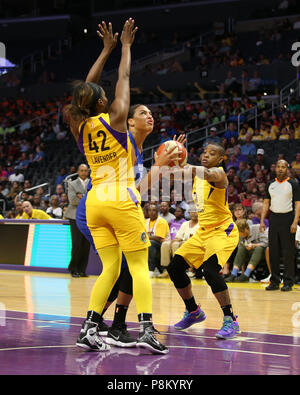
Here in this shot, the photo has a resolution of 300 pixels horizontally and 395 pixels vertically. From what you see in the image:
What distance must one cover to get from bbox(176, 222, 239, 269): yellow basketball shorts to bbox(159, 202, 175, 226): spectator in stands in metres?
7.54

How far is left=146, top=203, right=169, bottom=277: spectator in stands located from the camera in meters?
13.6

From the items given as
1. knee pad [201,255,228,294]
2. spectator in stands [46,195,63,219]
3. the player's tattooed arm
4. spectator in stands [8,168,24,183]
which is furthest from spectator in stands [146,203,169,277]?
spectator in stands [8,168,24,183]

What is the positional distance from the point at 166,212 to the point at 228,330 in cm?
839

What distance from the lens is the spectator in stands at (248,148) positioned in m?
18.0

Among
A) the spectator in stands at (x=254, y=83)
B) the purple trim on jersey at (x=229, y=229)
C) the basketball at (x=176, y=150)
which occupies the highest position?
the spectator in stands at (x=254, y=83)

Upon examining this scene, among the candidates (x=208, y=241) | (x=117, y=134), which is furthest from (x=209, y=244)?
(x=117, y=134)

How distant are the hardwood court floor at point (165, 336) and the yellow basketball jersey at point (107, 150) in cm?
140

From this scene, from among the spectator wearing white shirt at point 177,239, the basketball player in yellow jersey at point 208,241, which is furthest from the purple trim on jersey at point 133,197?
the spectator wearing white shirt at point 177,239

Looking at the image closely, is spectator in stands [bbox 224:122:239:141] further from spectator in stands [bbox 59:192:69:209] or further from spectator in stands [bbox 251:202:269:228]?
spectator in stands [bbox 251:202:269:228]

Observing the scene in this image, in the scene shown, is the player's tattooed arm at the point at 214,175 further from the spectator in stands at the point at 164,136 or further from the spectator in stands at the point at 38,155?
the spectator in stands at the point at 38,155

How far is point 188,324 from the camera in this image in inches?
264

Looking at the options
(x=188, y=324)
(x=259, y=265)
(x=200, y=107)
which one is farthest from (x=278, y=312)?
(x=200, y=107)

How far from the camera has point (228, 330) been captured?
618cm

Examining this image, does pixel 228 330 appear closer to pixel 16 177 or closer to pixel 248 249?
pixel 248 249
